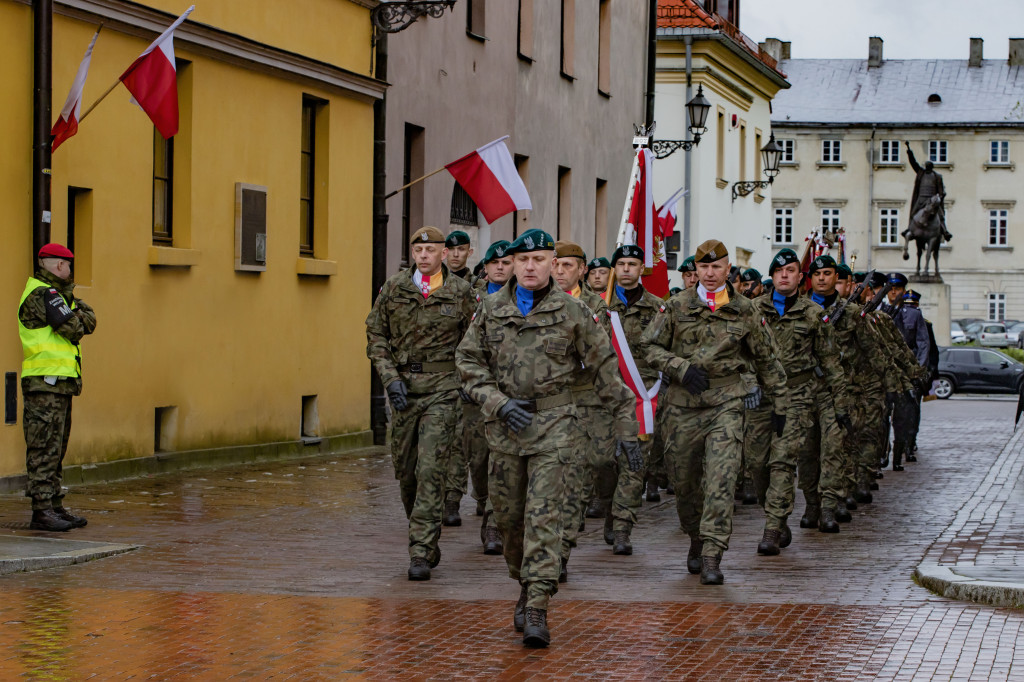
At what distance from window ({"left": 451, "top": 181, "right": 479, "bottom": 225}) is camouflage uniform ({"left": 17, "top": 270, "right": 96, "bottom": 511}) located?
11.8m

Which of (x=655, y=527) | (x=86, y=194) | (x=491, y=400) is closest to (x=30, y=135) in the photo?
(x=86, y=194)

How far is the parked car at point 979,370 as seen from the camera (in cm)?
4194

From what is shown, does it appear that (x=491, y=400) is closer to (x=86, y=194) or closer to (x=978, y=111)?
(x=86, y=194)

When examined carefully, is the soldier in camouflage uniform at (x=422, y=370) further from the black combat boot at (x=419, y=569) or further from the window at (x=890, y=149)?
the window at (x=890, y=149)

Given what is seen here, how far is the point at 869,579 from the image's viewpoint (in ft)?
33.0

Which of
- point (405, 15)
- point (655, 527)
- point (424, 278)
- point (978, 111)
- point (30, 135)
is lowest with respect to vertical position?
point (655, 527)

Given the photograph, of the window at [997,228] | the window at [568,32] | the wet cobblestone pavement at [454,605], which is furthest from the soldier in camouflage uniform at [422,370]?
the window at [997,228]

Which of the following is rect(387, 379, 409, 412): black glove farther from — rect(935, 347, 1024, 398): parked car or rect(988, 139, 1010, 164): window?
rect(988, 139, 1010, 164): window

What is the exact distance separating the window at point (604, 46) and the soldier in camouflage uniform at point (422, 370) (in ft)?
66.0

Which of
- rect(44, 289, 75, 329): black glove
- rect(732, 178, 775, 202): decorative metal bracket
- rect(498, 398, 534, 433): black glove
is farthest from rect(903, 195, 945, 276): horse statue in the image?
rect(498, 398, 534, 433): black glove

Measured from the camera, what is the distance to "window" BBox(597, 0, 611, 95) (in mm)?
30109

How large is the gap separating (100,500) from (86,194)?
2.90m

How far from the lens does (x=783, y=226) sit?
85312mm

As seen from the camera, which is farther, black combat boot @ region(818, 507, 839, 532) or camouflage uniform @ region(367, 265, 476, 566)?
black combat boot @ region(818, 507, 839, 532)
